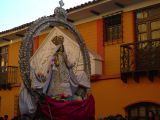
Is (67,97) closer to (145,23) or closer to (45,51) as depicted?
(45,51)

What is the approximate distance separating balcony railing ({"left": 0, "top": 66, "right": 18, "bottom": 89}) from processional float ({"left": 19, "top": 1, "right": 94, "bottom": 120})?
10.8m

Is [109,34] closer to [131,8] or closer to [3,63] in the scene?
[131,8]

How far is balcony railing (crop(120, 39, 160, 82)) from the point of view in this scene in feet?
51.9

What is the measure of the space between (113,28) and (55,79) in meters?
7.91

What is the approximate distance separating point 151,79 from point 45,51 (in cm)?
555

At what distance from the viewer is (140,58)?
16.3 m

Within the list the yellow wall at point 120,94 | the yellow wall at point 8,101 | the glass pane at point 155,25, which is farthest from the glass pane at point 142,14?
the yellow wall at point 8,101

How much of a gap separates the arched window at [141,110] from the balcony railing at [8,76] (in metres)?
8.16

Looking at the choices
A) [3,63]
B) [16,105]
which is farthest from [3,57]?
[16,105]

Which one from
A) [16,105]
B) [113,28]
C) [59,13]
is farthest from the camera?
[16,105]

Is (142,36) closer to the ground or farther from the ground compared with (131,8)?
closer to the ground

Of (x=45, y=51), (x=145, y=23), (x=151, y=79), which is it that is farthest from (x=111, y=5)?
(x=45, y=51)

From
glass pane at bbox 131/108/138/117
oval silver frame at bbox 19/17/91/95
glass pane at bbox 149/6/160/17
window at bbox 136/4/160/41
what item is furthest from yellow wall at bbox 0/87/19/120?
oval silver frame at bbox 19/17/91/95

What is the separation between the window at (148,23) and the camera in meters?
16.6
